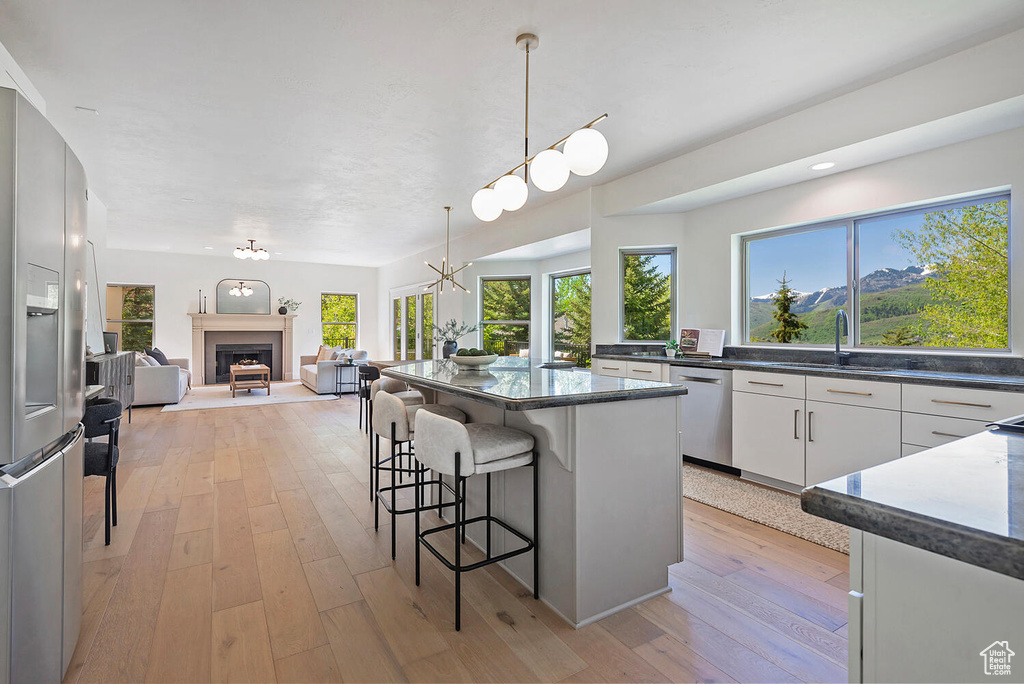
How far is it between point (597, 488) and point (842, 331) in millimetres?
2796

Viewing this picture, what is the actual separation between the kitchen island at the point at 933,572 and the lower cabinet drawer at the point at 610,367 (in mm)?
3739

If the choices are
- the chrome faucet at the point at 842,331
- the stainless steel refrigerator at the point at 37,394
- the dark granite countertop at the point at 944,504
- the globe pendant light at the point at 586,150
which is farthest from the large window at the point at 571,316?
the dark granite countertop at the point at 944,504

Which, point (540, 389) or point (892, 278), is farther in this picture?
point (892, 278)

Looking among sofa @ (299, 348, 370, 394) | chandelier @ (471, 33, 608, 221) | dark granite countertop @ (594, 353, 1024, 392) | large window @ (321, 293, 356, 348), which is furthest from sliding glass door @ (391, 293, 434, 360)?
chandelier @ (471, 33, 608, 221)

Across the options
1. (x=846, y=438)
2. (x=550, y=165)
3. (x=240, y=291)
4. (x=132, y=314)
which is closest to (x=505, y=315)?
(x=846, y=438)

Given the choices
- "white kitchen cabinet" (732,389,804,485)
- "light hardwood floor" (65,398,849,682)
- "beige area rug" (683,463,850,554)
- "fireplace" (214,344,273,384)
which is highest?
"fireplace" (214,344,273,384)

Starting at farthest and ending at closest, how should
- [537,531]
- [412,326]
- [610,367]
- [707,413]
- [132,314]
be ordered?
[412,326] → [132,314] → [610,367] → [707,413] → [537,531]

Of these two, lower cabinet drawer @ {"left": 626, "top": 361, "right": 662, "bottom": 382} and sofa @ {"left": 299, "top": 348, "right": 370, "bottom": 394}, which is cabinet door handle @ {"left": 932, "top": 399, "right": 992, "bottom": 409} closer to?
lower cabinet drawer @ {"left": 626, "top": 361, "right": 662, "bottom": 382}

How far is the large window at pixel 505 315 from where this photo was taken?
738 cm

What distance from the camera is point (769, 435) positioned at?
137 inches

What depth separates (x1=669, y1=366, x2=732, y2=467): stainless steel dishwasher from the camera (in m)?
3.83

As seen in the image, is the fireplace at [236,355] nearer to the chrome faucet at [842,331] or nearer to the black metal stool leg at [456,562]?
the black metal stool leg at [456,562]

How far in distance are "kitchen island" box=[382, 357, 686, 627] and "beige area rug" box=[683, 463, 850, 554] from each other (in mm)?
1043

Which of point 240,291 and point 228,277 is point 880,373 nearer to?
point 240,291
